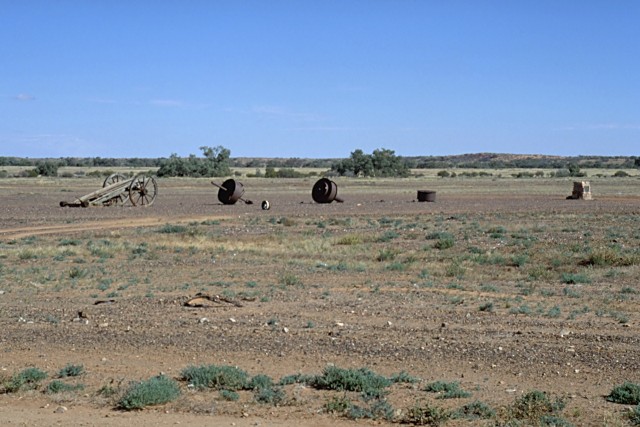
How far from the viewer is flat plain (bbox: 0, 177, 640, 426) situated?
1005 cm

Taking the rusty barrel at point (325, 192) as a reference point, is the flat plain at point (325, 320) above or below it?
below

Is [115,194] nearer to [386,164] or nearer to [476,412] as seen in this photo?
[476,412]

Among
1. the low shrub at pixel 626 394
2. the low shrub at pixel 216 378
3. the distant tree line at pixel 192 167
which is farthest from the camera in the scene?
the distant tree line at pixel 192 167

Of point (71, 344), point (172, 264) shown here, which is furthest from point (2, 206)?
point (71, 344)

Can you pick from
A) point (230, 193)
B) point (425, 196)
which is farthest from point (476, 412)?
point (425, 196)

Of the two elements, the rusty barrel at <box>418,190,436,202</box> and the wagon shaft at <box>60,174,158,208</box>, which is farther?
the rusty barrel at <box>418,190,436,202</box>

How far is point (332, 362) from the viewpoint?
39.7ft

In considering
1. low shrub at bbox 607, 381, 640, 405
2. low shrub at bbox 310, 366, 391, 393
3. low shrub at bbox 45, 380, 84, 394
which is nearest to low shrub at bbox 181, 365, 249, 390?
low shrub at bbox 310, 366, 391, 393

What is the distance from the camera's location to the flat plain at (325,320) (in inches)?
396

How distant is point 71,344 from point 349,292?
7.04m

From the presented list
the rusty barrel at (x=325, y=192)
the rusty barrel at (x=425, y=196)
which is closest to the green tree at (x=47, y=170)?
the rusty barrel at (x=325, y=192)

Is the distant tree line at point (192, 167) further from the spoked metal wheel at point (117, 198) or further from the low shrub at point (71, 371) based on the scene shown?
the low shrub at point (71, 371)

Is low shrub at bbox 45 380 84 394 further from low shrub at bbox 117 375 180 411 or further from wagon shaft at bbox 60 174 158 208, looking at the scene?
wagon shaft at bbox 60 174 158 208

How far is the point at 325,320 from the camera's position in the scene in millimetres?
15211
